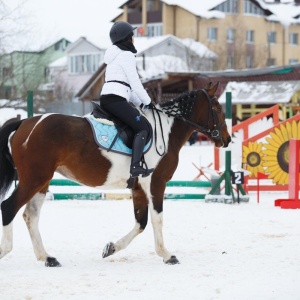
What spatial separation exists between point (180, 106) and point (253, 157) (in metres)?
6.26

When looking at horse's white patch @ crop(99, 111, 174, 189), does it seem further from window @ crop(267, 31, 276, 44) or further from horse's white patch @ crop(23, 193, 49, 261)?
window @ crop(267, 31, 276, 44)

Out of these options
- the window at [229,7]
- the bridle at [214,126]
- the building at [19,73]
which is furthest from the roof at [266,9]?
the bridle at [214,126]

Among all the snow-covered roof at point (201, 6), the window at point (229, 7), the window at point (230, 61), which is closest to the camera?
the window at point (230, 61)

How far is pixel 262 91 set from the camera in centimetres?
3494

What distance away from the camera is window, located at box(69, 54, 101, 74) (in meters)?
67.8

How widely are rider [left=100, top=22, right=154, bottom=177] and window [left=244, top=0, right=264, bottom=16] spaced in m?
67.2

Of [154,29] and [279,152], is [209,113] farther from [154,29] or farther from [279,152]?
[154,29]

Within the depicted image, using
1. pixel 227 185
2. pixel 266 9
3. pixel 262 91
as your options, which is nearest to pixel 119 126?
pixel 227 185

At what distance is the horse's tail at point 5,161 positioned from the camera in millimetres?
7312

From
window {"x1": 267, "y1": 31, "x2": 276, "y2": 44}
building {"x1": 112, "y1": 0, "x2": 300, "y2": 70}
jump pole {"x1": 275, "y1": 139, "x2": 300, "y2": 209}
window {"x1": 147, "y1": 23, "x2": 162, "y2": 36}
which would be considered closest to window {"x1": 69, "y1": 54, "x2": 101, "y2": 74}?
building {"x1": 112, "y1": 0, "x2": 300, "y2": 70}

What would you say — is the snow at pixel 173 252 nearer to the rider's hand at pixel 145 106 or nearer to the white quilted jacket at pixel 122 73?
the rider's hand at pixel 145 106

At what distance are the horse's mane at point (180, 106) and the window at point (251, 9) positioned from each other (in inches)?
2625

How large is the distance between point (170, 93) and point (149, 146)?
31398 millimetres

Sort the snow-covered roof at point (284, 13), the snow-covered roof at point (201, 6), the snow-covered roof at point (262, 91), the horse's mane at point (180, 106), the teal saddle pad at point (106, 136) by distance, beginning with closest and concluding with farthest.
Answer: the teal saddle pad at point (106, 136), the horse's mane at point (180, 106), the snow-covered roof at point (262, 91), the snow-covered roof at point (201, 6), the snow-covered roof at point (284, 13)
